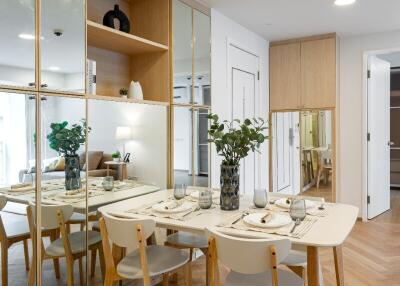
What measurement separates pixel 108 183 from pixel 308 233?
1.43 meters

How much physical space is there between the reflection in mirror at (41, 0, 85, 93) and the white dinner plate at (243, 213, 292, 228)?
4.15 feet

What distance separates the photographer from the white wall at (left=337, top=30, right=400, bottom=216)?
4.61 metres

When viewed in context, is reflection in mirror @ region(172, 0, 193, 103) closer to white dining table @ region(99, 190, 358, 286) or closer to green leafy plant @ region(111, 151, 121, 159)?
green leafy plant @ region(111, 151, 121, 159)

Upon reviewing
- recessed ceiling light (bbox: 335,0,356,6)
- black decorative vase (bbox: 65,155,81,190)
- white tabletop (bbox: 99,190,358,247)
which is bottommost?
white tabletop (bbox: 99,190,358,247)

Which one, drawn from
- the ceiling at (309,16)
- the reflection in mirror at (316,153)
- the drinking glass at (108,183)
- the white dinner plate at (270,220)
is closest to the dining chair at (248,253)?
the white dinner plate at (270,220)

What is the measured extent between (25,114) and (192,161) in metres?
1.66

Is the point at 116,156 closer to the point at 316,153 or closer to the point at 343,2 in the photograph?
the point at 343,2

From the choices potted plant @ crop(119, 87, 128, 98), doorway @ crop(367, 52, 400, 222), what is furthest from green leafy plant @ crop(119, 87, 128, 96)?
doorway @ crop(367, 52, 400, 222)

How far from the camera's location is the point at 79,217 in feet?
7.42

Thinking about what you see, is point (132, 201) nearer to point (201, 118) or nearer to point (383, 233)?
point (201, 118)

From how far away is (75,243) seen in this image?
2.26 m

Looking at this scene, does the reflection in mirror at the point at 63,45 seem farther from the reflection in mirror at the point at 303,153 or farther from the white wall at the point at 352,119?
the white wall at the point at 352,119

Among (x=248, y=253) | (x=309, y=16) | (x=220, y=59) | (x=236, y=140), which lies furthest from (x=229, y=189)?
(x=309, y=16)

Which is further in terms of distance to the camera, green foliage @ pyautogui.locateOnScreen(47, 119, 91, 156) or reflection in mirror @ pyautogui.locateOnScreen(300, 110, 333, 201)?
reflection in mirror @ pyautogui.locateOnScreen(300, 110, 333, 201)
